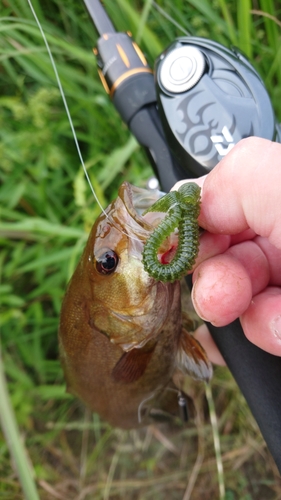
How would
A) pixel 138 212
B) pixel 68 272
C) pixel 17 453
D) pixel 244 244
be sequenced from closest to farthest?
1. pixel 17 453
2. pixel 138 212
3. pixel 244 244
4. pixel 68 272

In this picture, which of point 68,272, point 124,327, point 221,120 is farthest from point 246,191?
point 68,272

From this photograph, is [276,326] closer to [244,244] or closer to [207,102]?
[244,244]

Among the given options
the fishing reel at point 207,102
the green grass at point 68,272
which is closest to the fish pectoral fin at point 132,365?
the fishing reel at point 207,102

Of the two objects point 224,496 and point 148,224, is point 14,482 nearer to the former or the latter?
point 224,496

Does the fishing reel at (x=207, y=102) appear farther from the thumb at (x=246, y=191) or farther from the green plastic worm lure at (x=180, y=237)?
the green plastic worm lure at (x=180, y=237)

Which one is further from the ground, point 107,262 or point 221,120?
point 221,120

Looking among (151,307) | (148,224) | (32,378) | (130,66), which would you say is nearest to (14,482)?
(32,378)
